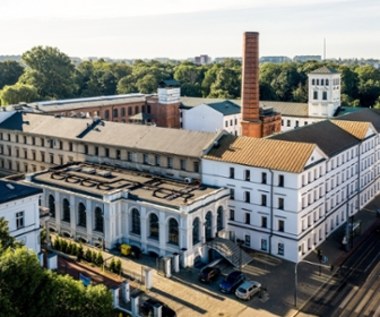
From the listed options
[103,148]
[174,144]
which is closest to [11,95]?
[103,148]

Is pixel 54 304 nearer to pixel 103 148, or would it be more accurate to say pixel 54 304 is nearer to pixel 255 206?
pixel 255 206

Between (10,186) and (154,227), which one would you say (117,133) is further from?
(10,186)

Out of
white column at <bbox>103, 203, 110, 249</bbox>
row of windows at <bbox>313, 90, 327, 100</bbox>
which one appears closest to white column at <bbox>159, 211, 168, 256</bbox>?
white column at <bbox>103, 203, 110, 249</bbox>

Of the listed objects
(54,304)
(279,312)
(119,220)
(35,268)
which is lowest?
(279,312)

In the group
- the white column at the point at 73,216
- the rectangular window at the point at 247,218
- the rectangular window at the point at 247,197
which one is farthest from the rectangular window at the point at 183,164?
the white column at the point at 73,216

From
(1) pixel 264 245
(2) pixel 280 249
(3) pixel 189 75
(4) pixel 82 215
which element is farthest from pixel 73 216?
(3) pixel 189 75

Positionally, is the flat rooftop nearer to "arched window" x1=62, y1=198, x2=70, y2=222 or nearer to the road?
"arched window" x1=62, y1=198, x2=70, y2=222

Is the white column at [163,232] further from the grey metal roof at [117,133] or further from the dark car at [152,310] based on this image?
the dark car at [152,310]
